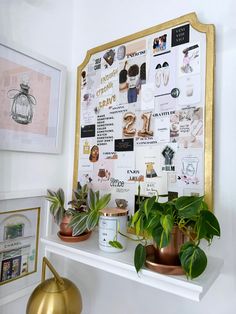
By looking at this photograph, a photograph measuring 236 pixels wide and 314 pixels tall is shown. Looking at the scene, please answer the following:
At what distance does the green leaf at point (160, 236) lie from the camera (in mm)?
533

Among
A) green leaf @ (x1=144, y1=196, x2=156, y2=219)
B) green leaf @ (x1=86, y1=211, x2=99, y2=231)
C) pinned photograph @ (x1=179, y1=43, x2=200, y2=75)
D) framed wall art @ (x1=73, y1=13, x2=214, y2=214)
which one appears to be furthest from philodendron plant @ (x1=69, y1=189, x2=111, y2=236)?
pinned photograph @ (x1=179, y1=43, x2=200, y2=75)

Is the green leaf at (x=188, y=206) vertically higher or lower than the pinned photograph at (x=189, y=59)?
lower

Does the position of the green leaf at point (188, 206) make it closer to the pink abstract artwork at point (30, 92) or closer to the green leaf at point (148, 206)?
the green leaf at point (148, 206)

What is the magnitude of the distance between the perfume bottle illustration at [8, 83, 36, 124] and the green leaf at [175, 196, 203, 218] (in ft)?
2.07

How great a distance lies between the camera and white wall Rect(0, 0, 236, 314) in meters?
0.68

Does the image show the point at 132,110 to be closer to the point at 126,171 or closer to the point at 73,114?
the point at 126,171

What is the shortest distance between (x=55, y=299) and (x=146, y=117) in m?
0.65

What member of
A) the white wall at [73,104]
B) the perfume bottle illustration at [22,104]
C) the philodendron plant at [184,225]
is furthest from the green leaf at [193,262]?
the perfume bottle illustration at [22,104]

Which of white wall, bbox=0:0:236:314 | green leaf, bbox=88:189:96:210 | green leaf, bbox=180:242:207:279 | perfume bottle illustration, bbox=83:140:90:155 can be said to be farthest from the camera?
perfume bottle illustration, bbox=83:140:90:155

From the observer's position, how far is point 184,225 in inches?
23.1

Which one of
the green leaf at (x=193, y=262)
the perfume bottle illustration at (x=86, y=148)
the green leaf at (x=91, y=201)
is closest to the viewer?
the green leaf at (x=193, y=262)

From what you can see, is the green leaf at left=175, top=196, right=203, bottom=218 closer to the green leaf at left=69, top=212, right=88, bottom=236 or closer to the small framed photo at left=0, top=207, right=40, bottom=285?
the green leaf at left=69, top=212, right=88, bottom=236

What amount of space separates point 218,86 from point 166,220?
1.44 feet

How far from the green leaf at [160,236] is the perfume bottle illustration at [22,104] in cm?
62
